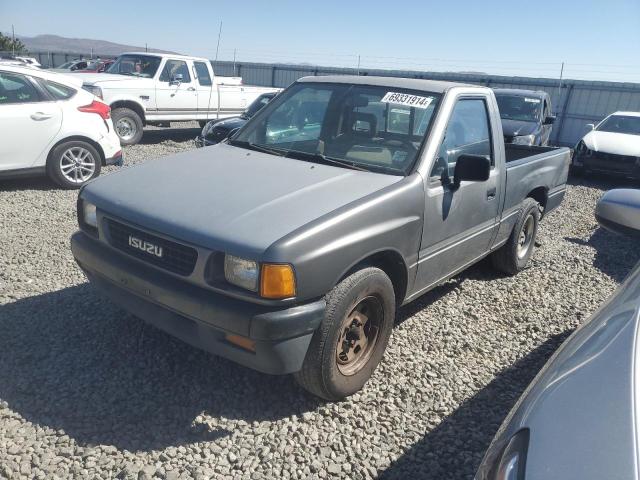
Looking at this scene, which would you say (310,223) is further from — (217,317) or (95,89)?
(95,89)

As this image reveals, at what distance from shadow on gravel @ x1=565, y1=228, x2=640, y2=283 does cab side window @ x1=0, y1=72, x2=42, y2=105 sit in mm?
7313

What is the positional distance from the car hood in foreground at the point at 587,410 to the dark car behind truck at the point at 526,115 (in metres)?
9.39

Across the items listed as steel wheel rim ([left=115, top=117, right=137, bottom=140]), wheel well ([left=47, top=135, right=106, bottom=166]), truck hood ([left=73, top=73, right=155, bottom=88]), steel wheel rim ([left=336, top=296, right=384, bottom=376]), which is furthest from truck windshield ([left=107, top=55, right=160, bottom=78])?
steel wheel rim ([left=336, top=296, right=384, bottom=376])

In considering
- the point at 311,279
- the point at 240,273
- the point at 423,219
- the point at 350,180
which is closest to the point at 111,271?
the point at 240,273

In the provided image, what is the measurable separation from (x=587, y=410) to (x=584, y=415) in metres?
0.02

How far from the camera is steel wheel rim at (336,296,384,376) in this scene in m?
2.93

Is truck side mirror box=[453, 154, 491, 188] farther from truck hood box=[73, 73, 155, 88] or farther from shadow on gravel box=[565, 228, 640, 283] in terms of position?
truck hood box=[73, 73, 155, 88]

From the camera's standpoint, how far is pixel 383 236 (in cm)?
289

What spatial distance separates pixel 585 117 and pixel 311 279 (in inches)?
690

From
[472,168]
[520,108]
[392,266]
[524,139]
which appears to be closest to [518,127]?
[524,139]

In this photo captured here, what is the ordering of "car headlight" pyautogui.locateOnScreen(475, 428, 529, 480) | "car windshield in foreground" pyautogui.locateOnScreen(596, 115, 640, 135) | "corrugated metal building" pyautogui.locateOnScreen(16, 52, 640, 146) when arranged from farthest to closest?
"corrugated metal building" pyautogui.locateOnScreen(16, 52, 640, 146)
"car windshield in foreground" pyautogui.locateOnScreen(596, 115, 640, 135)
"car headlight" pyautogui.locateOnScreen(475, 428, 529, 480)

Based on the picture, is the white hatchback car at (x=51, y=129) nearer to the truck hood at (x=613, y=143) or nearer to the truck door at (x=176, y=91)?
the truck door at (x=176, y=91)

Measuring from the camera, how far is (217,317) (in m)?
2.46

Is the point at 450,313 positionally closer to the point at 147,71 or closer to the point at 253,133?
the point at 253,133
